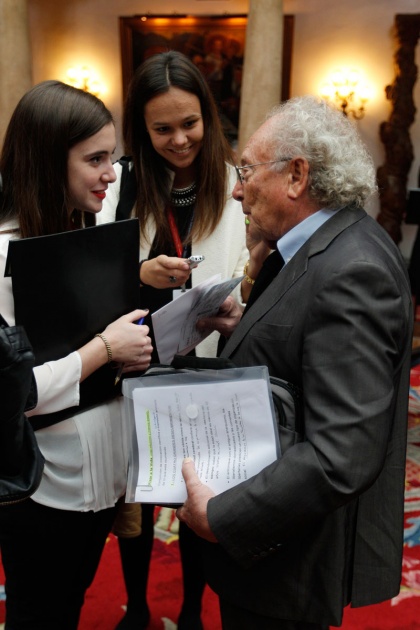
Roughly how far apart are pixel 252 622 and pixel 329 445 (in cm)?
57

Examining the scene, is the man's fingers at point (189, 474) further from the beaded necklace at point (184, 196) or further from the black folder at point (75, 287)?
the beaded necklace at point (184, 196)

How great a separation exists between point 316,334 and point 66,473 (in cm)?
80

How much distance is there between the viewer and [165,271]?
192cm

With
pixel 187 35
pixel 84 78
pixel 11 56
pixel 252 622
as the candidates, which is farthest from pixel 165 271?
pixel 84 78

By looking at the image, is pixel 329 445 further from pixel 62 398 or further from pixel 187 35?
pixel 187 35

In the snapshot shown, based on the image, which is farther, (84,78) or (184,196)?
(84,78)

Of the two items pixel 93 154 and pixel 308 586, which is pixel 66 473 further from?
pixel 93 154

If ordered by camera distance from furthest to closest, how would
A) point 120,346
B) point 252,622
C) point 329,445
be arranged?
point 120,346, point 252,622, point 329,445

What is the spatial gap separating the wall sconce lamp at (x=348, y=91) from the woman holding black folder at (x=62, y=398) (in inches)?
340

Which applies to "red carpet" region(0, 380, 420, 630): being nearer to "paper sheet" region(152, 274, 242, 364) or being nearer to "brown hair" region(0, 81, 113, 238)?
"paper sheet" region(152, 274, 242, 364)

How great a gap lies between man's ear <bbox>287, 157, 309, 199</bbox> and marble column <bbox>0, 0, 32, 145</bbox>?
682cm

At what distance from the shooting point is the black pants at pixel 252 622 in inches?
57.7

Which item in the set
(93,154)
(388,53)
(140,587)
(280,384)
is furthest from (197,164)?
(388,53)

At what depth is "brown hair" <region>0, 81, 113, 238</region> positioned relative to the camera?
4.93 ft
